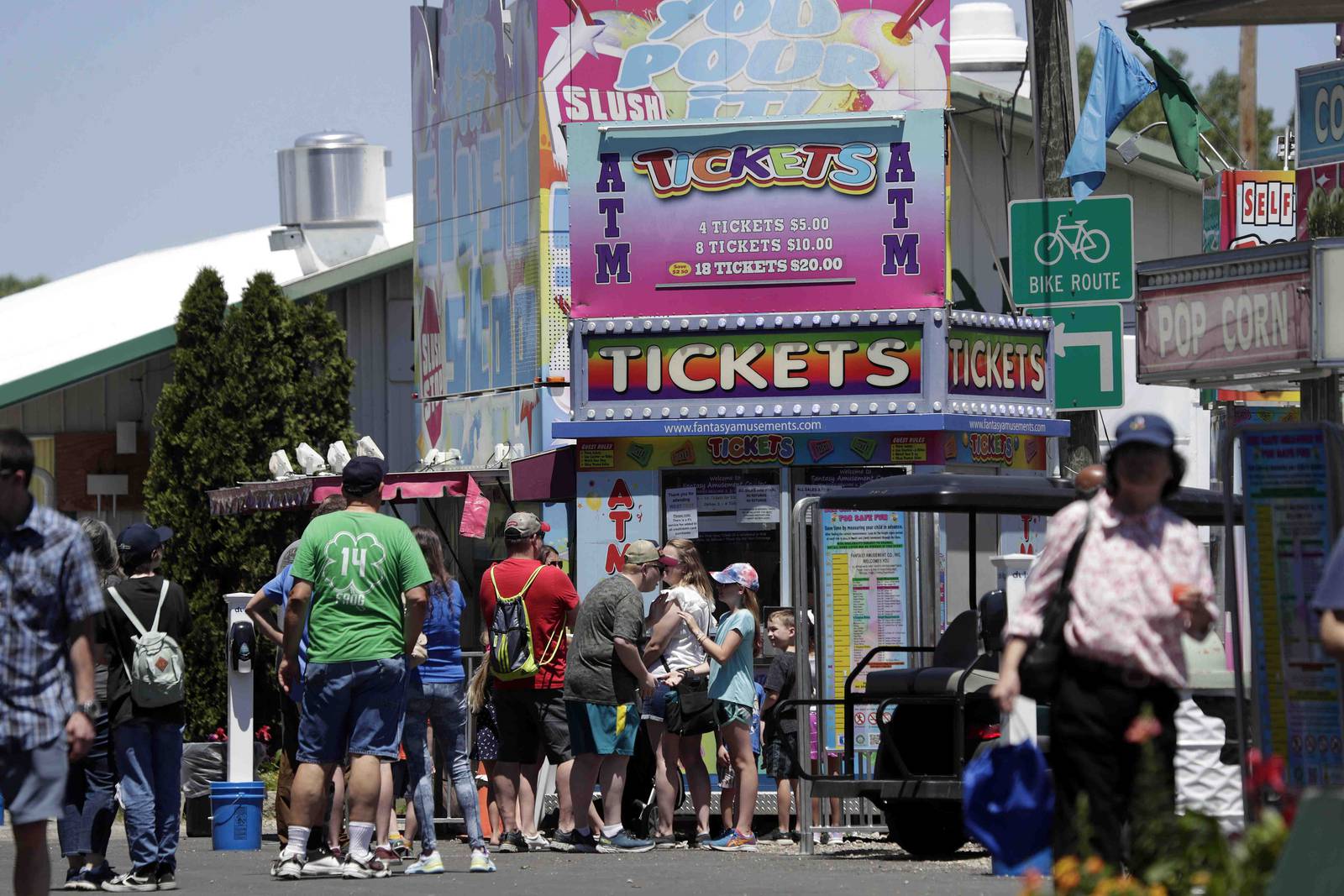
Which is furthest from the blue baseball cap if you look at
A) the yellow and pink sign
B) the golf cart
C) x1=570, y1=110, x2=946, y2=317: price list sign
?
x1=570, y1=110, x2=946, y2=317: price list sign

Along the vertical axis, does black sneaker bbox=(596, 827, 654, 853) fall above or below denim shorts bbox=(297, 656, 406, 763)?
below

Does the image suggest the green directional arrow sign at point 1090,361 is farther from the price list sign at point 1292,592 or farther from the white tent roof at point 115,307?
the white tent roof at point 115,307

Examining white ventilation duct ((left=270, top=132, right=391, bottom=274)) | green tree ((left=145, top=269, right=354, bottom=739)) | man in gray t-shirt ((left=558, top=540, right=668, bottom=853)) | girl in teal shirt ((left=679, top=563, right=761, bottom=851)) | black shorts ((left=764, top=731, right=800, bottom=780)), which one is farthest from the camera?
white ventilation duct ((left=270, top=132, right=391, bottom=274))

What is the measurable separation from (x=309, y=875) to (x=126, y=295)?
2226 cm

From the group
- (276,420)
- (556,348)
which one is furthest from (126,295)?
(556,348)

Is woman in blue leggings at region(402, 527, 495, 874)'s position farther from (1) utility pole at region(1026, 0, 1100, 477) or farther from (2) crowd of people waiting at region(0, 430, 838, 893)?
(1) utility pole at region(1026, 0, 1100, 477)

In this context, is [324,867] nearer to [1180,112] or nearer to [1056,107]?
[1056,107]

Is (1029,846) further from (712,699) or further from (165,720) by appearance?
(712,699)

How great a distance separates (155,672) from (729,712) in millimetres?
3983

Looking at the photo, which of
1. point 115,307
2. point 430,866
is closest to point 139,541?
point 430,866

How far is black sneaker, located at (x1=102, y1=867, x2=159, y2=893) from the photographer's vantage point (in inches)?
435

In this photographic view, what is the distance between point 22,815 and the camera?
7391 millimetres

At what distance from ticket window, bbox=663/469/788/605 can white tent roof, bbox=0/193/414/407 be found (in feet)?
32.2

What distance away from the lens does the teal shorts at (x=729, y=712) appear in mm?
13797
